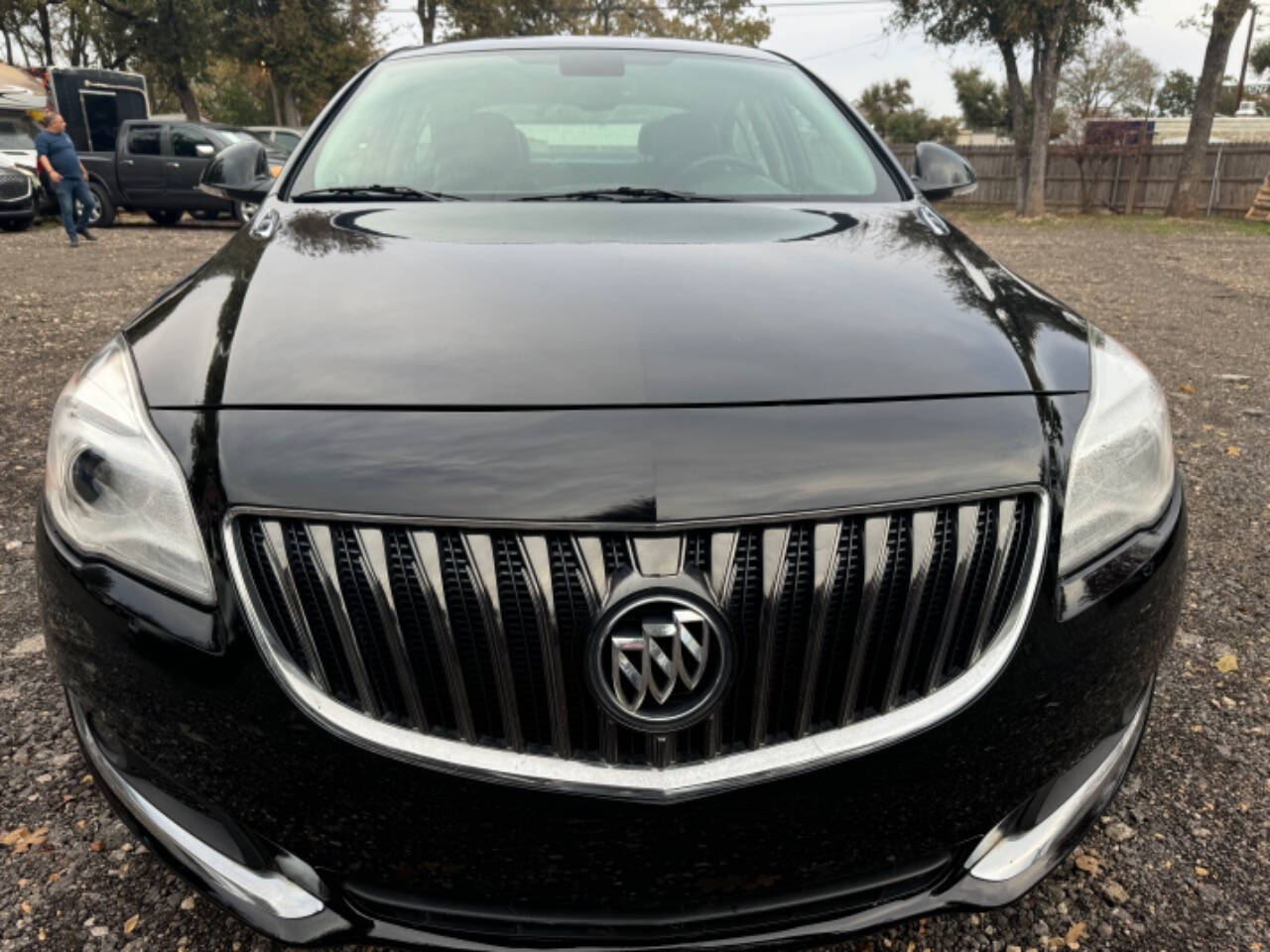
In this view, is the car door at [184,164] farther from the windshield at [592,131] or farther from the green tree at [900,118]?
the green tree at [900,118]

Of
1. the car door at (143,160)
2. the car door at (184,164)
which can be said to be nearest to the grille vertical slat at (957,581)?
the car door at (184,164)

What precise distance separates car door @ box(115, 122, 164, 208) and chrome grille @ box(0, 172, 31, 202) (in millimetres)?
1536

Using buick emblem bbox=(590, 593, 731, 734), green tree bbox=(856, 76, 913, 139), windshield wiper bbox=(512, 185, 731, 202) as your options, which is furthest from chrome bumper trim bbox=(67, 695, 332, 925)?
green tree bbox=(856, 76, 913, 139)

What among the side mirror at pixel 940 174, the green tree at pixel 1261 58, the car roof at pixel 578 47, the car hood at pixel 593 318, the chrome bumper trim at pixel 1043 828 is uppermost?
the green tree at pixel 1261 58

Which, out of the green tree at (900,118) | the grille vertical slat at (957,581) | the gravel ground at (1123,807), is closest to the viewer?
the grille vertical slat at (957,581)

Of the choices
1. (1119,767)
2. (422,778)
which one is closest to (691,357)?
(422,778)

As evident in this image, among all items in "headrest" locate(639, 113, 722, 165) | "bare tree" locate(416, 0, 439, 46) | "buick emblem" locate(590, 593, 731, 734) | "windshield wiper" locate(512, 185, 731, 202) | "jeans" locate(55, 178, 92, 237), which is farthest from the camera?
"bare tree" locate(416, 0, 439, 46)

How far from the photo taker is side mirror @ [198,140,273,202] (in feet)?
9.40

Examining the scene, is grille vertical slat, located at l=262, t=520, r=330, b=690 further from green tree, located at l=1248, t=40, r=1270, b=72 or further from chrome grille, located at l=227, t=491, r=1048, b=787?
green tree, located at l=1248, t=40, r=1270, b=72

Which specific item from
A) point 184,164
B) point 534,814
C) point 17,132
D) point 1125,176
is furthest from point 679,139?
point 1125,176

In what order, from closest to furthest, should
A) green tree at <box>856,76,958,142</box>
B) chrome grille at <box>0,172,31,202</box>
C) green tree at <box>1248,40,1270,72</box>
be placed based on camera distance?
chrome grille at <box>0,172,31,202</box>
green tree at <box>856,76,958,142</box>
green tree at <box>1248,40,1270,72</box>

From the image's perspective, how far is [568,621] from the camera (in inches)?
45.6

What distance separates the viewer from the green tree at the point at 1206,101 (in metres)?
19.6

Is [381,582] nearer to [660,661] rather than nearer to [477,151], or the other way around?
[660,661]
